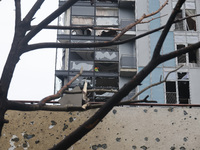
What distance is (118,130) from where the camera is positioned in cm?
549

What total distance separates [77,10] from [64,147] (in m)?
23.7

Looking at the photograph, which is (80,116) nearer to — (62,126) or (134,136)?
(62,126)

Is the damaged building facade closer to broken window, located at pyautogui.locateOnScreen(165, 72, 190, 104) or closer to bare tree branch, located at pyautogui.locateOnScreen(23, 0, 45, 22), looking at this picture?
broken window, located at pyautogui.locateOnScreen(165, 72, 190, 104)

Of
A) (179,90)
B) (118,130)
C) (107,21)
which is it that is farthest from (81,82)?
(118,130)

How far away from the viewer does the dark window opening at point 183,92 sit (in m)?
19.2

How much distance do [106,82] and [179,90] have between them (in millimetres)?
6896

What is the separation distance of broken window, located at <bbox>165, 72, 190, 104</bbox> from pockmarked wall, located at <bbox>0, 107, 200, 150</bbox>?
13.8 meters

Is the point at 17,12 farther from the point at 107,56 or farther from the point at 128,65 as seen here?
the point at 107,56

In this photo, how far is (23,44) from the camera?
197 cm

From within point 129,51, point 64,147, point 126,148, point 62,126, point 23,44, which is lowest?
point 126,148

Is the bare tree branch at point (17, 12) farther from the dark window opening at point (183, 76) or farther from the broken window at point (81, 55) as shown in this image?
the broken window at point (81, 55)

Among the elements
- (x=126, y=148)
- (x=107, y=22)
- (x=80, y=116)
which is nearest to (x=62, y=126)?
(x=80, y=116)

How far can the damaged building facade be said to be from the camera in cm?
1953

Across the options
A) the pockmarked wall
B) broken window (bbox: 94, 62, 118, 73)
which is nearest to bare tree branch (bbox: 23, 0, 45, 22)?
the pockmarked wall
